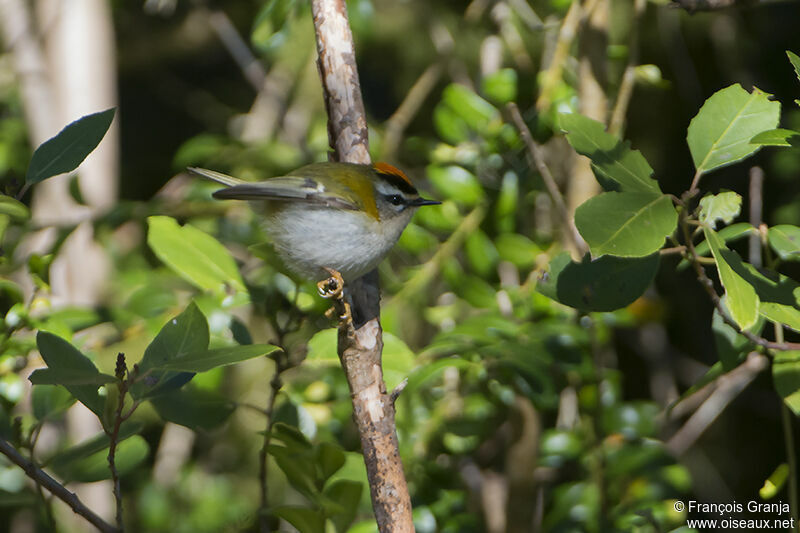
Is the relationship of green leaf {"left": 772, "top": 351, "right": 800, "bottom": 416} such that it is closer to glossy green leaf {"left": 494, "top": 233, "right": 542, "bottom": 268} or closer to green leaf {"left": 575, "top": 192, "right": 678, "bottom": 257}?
green leaf {"left": 575, "top": 192, "right": 678, "bottom": 257}

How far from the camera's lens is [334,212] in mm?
1928

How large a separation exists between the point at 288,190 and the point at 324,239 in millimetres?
149

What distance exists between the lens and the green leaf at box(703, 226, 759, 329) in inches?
39.1

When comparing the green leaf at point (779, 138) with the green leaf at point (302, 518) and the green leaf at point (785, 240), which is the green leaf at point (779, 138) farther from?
the green leaf at point (302, 518)

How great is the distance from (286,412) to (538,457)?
27.6 inches

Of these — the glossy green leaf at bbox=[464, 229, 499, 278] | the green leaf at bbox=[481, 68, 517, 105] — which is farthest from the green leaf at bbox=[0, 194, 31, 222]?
the green leaf at bbox=[481, 68, 517, 105]

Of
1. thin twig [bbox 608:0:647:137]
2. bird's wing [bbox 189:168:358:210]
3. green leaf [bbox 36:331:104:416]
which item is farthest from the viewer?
thin twig [bbox 608:0:647:137]

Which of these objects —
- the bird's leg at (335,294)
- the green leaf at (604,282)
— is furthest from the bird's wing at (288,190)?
the green leaf at (604,282)

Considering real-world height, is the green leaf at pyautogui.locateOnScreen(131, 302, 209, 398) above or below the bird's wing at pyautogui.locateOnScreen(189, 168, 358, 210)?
above

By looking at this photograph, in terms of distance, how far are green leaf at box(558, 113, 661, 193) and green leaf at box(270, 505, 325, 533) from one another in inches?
28.2

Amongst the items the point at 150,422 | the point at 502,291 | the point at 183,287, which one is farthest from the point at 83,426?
the point at 502,291

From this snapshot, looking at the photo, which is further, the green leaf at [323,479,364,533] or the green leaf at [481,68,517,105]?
the green leaf at [481,68,517,105]

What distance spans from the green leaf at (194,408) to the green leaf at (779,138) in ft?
3.26

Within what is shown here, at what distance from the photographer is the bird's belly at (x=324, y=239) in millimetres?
1757
